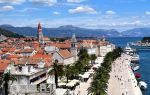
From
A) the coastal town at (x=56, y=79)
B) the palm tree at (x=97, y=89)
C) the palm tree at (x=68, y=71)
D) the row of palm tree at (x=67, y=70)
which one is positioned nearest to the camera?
the coastal town at (x=56, y=79)

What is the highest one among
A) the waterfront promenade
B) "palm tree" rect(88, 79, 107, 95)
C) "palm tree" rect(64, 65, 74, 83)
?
"palm tree" rect(88, 79, 107, 95)

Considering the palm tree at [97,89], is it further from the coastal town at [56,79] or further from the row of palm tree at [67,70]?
the row of palm tree at [67,70]

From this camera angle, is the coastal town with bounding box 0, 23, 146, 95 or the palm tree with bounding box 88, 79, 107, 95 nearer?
the coastal town with bounding box 0, 23, 146, 95

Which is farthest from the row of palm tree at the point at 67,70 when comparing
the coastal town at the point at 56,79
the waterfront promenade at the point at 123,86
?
the waterfront promenade at the point at 123,86

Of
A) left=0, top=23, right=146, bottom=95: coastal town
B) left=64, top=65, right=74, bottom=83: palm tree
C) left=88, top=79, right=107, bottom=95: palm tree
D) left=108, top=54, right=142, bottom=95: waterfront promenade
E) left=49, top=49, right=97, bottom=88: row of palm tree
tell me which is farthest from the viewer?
left=64, top=65, right=74, bottom=83: palm tree

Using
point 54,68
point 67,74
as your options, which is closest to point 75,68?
point 67,74

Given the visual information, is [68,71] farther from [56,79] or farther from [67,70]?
[56,79]

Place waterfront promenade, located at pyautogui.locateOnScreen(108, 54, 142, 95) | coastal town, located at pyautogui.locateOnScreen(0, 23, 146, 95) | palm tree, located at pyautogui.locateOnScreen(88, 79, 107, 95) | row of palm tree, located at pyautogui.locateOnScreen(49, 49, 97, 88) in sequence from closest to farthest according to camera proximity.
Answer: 1. coastal town, located at pyautogui.locateOnScreen(0, 23, 146, 95)
2. palm tree, located at pyautogui.locateOnScreen(88, 79, 107, 95)
3. row of palm tree, located at pyautogui.locateOnScreen(49, 49, 97, 88)
4. waterfront promenade, located at pyautogui.locateOnScreen(108, 54, 142, 95)

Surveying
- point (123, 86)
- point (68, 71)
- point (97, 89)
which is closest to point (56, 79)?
point (68, 71)

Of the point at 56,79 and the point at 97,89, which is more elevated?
the point at 97,89

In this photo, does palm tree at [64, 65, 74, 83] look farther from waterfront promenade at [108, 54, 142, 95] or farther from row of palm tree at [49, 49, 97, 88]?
waterfront promenade at [108, 54, 142, 95]

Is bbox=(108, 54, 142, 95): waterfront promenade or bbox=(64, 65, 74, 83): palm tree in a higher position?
bbox=(64, 65, 74, 83): palm tree

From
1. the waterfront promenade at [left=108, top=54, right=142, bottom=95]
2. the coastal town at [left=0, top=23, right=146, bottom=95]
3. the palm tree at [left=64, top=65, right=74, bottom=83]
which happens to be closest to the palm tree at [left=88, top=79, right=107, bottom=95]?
the coastal town at [left=0, top=23, right=146, bottom=95]

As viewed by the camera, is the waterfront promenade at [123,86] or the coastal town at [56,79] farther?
the waterfront promenade at [123,86]
